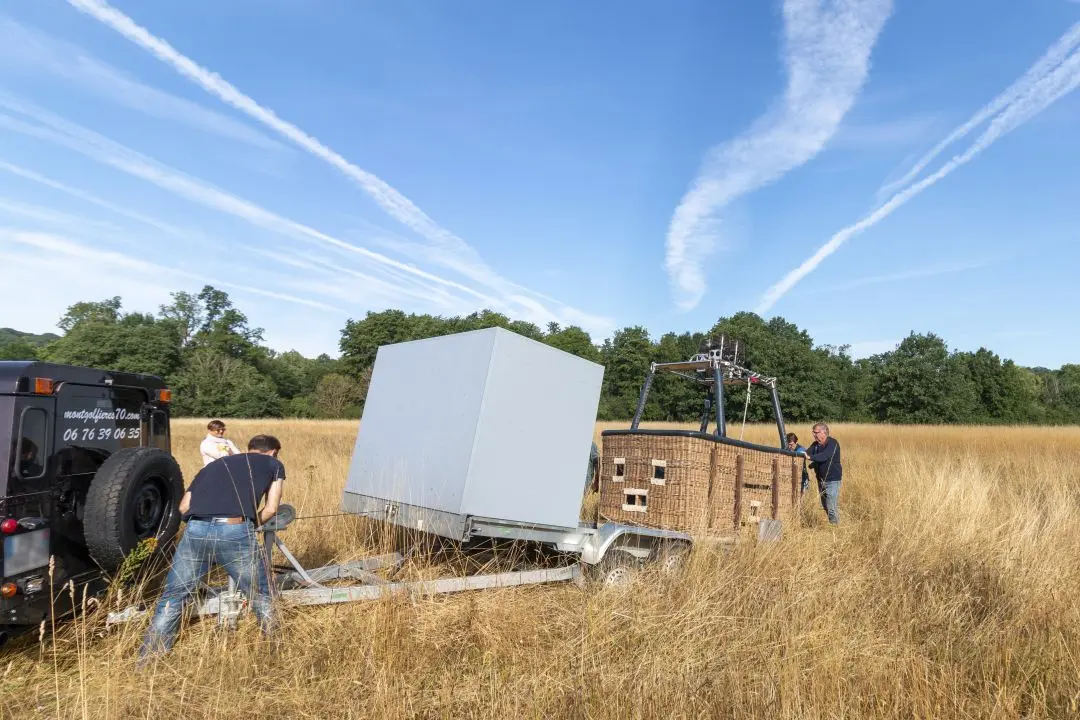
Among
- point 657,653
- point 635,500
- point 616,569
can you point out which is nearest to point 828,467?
point 635,500

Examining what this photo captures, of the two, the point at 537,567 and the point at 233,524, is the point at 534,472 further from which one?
the point at 233,524

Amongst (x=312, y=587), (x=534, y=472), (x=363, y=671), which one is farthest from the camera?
(x=534, y=472)

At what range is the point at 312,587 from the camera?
4.74m

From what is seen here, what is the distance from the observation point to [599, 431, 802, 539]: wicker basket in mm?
6176

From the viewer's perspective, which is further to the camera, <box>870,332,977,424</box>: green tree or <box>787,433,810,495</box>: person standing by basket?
<box>870,332,977,424</box>: green tree

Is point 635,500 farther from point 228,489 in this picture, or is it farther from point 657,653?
point 228,489

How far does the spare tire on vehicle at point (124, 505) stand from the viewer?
14.3 feet

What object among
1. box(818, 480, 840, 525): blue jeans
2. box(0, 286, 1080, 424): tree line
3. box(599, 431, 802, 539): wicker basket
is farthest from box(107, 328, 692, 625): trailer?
box(0, 286, 1080, 424): tree line

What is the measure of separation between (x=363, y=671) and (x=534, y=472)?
198 cm

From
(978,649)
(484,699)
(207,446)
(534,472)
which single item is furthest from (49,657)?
(978,649)

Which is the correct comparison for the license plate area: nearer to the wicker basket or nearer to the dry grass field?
the dry grass field

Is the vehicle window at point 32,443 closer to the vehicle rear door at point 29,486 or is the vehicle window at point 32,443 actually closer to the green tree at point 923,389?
the vehicle rear door at point 29,486

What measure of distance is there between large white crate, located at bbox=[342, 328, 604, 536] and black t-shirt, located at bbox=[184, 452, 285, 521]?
1.21 m

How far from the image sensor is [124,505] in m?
4.43
